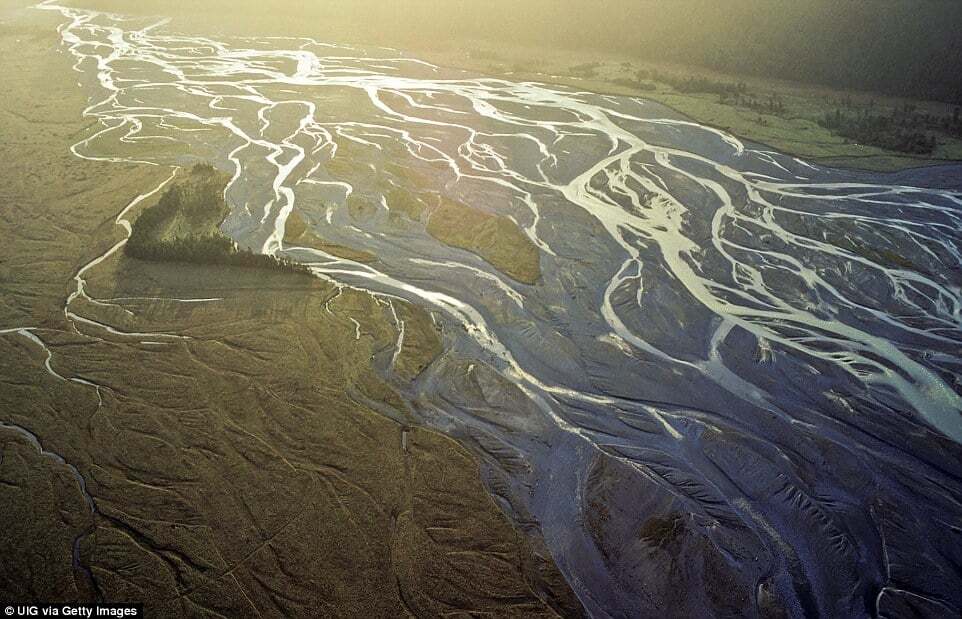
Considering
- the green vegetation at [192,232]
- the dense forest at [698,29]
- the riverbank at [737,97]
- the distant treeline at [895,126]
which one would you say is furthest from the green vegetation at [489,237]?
the dense forest at [698,29]

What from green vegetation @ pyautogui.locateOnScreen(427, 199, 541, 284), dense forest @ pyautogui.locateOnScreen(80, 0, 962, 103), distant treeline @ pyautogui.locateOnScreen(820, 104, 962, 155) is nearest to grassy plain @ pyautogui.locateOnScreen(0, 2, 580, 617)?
green vegetation @ pyautogui.locateOnScreen(427, 199, 541, 284)

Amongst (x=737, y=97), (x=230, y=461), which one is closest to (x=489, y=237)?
(x=230, y=461)

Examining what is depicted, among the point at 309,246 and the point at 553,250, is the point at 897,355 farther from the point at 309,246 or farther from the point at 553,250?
the point at 309,246

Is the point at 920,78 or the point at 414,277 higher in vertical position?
the point at 920,78

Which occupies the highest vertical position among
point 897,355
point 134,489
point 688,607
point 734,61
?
point 734,61

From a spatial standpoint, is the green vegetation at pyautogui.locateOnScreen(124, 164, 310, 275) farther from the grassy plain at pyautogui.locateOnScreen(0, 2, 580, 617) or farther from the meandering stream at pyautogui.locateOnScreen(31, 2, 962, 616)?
the meandering stream at pyautogui.locateOnScreen(31, 2, 962, 616)

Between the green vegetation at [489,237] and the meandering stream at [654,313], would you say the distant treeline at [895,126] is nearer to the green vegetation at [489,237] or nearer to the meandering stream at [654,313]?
the meandering stream at [654,313]

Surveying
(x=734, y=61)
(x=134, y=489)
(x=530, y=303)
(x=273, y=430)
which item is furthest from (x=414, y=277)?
(x=734, y=61)

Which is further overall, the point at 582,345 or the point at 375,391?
the point at 582,345
